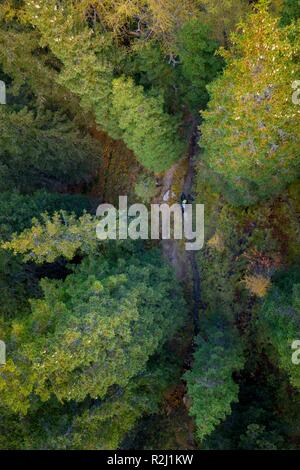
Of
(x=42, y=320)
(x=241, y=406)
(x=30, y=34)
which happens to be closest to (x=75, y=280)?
(x=42, y=320)

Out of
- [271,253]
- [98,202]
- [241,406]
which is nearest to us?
[241,406]

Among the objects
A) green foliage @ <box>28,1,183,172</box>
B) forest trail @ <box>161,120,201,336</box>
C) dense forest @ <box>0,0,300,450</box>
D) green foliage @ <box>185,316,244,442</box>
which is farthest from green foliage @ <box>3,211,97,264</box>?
forest trail @ <box>161,120,201,336</box>

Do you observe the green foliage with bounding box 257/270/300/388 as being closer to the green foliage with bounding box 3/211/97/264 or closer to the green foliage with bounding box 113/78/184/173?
the green foliage with bounding box 3/211/97/264

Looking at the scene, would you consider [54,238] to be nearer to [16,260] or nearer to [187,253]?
[16,260]

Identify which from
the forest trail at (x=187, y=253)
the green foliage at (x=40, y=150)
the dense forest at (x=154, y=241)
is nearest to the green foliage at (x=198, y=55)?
the dense forest at (x=154, y=241)

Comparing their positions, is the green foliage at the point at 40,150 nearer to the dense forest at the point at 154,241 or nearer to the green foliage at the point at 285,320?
the dense forest at the point at 154,241

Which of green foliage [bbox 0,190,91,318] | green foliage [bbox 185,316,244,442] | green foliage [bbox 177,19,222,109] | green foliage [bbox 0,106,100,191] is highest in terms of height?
green foliage [bbox 177,19,222,109]
